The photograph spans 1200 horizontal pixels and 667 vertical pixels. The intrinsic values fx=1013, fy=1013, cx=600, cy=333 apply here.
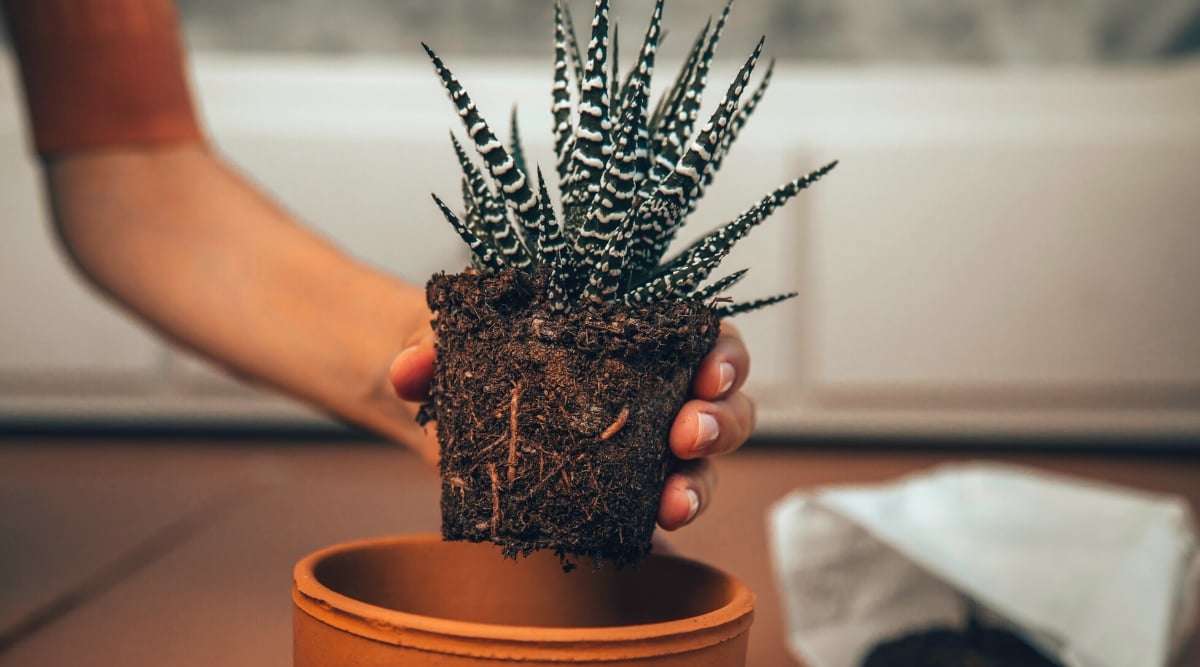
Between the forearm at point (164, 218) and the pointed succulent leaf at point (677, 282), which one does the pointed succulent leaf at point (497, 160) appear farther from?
the forearm at point (164, 218)

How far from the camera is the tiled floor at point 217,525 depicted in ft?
2.51

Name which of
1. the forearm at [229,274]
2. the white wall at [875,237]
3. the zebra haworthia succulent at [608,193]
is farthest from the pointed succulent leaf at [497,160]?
the white wall at [875,237]

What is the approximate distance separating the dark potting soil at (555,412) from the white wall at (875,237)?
56.5 inches

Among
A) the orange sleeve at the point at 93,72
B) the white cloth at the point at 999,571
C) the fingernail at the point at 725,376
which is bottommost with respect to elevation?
the white cloth at the point at 999,571

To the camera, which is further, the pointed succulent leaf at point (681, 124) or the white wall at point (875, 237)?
the white wall at point (875, 237)

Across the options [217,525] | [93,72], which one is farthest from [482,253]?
[217,525]

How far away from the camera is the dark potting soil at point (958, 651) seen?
744 millimetres

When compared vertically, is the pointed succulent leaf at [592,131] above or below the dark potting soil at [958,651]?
above

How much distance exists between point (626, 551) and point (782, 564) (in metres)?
0.42

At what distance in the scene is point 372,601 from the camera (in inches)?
18.7

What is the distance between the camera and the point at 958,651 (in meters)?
0.76

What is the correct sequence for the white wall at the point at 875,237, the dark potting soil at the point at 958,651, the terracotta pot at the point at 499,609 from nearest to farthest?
the terracotta pot at the point at 499,609 → the dark potting soil at the point at 958,651 → the white wall at the point at 875,237

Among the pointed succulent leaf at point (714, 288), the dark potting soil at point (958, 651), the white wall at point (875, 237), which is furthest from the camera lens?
the white wall at point (875, 237)

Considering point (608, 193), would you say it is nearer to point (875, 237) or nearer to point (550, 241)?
point (550, 241)
